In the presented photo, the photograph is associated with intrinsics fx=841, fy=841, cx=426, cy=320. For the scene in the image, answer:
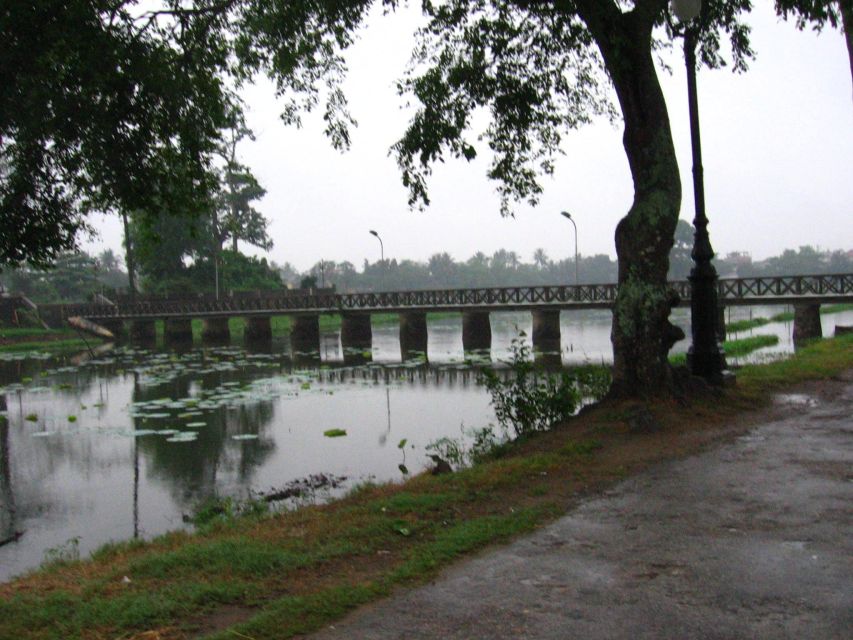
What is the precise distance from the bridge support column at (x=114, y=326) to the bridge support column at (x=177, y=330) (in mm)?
4552

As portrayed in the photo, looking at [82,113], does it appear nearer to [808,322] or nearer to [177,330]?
[808,322]

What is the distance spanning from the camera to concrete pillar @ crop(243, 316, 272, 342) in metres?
48.6

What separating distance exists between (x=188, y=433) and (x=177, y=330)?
37.7 m

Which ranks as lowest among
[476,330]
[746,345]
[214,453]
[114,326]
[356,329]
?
[214,453]

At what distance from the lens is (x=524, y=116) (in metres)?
12.1

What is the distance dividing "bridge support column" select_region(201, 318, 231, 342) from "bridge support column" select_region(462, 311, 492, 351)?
1699 centimetres

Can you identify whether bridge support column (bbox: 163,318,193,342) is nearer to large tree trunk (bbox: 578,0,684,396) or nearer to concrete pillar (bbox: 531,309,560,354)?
concrete pillar (bbox: 531,309,560,354)

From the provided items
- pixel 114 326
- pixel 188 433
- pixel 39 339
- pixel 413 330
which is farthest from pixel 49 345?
pixel 188 433

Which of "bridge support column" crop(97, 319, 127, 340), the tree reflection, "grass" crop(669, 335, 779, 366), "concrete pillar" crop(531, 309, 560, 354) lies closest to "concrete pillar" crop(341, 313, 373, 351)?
"concrete pillar" crop(531, 309, 560, 354)

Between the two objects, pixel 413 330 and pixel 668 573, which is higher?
pixel 413 330

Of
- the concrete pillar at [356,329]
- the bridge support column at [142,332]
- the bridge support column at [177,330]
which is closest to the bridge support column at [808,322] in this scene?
the concrete pillar at [356,329]

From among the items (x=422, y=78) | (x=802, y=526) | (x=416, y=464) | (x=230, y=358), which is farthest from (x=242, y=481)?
(x=230, y=358)

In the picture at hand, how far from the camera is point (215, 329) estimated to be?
51062 millimetres

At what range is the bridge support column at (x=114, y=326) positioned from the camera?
5470 cm
